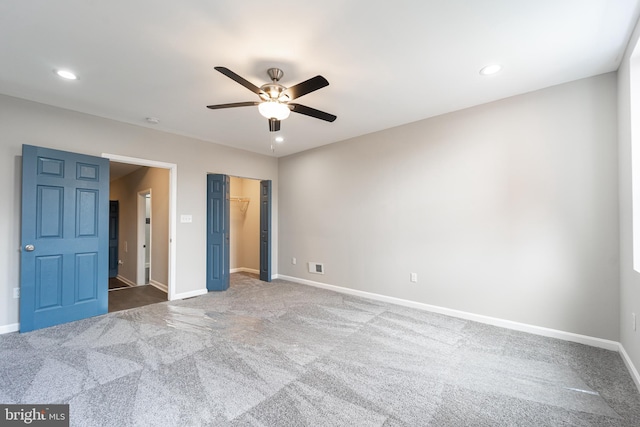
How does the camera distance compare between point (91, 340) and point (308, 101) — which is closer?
point (91, 340)

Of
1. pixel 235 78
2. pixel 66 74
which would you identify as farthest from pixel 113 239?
pixel 235 78

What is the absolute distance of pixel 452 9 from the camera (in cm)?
186

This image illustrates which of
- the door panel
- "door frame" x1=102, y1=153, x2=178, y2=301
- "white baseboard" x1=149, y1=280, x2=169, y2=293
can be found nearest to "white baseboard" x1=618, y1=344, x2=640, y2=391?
"door frame" x1=102, y1=153, x2=178, y2=301

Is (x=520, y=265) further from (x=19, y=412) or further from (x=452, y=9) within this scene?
(x=19, y=412)

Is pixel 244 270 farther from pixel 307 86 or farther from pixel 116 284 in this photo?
pixel 307 86

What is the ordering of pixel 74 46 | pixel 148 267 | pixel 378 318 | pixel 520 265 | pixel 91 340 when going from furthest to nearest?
pixel 148 267 → pixel 378 318 → pixel 520 265 → pixel 91 340 → pixel 74 46

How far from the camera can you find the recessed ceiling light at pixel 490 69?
2.54 meters

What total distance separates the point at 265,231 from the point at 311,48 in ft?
13.5

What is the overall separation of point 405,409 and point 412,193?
110 inches

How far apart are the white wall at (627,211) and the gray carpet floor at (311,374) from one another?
328 millimetres

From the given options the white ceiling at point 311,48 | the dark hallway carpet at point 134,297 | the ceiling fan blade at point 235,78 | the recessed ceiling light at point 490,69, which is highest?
the white ceiling at point 311,48

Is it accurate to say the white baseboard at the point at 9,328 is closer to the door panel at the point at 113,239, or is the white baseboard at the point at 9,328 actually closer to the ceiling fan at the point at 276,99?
the ceiling fan at the point at 276,99

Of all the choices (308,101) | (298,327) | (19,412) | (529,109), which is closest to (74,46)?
(308,101)

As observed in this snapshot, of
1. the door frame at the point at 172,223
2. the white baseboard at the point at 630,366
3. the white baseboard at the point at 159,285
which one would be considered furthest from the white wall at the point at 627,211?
the white baseboard at the point at 159,285
